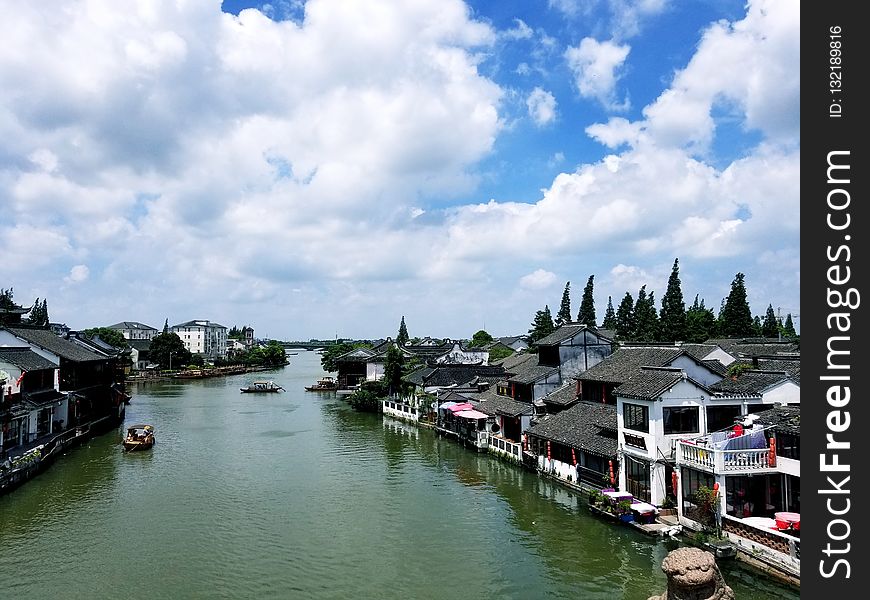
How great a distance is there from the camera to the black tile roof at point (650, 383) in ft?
76.7

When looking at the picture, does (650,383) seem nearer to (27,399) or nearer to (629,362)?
(629,362)

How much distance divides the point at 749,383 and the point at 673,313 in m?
47.5

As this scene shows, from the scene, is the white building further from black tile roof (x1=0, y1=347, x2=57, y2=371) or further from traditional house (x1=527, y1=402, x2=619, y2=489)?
traditional house (x1=527, y1=402, x2=619, y2=489)

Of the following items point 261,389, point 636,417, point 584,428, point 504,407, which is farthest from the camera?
point 261,389

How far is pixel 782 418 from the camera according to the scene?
21656 millimetres

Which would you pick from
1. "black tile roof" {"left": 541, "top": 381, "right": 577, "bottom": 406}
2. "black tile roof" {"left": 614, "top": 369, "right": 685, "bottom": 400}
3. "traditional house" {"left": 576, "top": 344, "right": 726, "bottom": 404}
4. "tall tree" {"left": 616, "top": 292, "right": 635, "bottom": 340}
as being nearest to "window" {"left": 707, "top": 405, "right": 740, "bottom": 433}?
"traditional house" {"left": 576, "top": 344, "right": 726, "bottom": 404}

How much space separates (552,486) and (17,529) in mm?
22750

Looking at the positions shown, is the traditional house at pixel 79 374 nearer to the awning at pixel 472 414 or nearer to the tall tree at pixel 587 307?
the awning at pixel 472 414

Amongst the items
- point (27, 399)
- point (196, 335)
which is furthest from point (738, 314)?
point (196, 335)

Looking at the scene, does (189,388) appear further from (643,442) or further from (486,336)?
(643,442)

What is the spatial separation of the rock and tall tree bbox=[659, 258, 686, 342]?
65.9 m

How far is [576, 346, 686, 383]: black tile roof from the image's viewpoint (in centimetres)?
2714

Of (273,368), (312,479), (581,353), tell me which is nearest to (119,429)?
(312,479)

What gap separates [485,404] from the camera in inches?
1714
